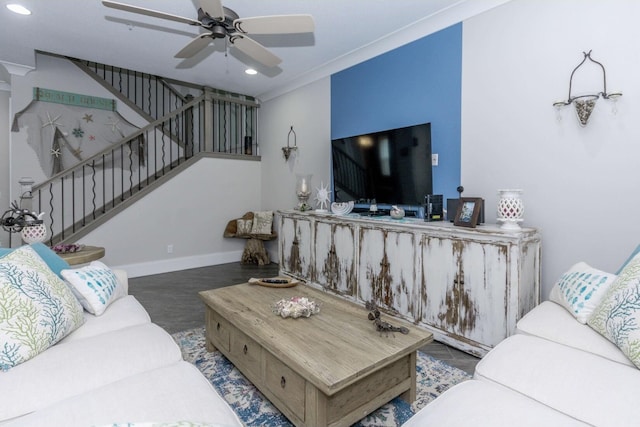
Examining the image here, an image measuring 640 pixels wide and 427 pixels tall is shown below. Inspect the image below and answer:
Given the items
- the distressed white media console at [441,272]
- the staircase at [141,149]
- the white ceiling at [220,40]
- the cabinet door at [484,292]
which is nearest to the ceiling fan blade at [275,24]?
the white ceiling at [220,40]

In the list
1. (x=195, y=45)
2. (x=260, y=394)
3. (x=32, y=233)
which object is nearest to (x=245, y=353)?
(x=260, y=394)

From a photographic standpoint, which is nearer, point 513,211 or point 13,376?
point 13,376

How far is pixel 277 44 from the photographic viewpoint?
3.66 metres

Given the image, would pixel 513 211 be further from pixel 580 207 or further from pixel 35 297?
pixel 35 297

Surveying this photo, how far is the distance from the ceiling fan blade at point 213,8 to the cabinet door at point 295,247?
2307 mm

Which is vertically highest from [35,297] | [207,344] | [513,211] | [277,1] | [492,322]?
[277,1]

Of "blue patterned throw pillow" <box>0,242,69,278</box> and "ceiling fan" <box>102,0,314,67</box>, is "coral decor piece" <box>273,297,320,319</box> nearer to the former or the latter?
"blue patterned throw pillow" <box>0,242,69,278</box>

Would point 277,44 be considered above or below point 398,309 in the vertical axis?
above

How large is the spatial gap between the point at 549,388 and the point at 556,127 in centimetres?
198

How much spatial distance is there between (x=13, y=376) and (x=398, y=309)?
8.24ft

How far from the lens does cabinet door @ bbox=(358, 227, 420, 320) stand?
9.21ft

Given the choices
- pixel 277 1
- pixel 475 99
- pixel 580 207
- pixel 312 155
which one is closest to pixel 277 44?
pixel 277 1

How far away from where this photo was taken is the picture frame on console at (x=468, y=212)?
2.52 meters

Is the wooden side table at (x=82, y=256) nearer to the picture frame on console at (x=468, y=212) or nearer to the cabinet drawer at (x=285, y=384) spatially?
the cabinet drawer at (x=285, y=384)
